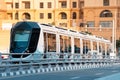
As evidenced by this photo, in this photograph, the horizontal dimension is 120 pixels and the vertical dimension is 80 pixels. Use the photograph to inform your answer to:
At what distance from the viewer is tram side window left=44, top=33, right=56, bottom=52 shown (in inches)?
1620

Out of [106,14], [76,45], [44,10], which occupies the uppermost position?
[44,10]

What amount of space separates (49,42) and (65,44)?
3304 millimetres

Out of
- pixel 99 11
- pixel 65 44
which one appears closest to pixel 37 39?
pixel 65 44

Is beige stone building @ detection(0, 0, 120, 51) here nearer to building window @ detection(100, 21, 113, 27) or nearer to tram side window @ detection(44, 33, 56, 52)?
building window @ detection(100, 21, 113, 27)

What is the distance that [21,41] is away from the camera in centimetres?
4075

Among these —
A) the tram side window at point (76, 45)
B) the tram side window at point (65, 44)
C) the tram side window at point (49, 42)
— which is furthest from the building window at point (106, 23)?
the tram side window at point (49, 42)

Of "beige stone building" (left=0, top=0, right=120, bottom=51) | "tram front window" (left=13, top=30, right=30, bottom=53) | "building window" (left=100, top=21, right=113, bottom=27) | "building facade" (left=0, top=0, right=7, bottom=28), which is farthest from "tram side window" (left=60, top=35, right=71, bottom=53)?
"building facade" (left=0, top=0, right=7, bottom=28)

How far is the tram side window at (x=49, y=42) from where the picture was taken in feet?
135

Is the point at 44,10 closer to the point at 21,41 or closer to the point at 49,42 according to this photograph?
the point at 49,42

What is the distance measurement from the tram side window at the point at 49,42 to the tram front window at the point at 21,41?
1415mm

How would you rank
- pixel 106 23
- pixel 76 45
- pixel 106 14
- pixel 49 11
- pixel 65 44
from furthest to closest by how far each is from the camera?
pixel 49 11 < pixel 106 14 < pixel 106 23 < pixel 76 45 < pixel 65 44

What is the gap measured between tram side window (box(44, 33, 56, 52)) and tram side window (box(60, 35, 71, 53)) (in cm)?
138

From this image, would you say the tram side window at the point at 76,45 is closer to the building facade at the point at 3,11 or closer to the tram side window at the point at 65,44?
the tram side window at the point at 65,44

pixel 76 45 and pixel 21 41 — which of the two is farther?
pixel 76 45
